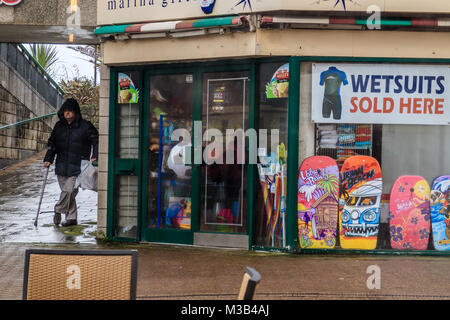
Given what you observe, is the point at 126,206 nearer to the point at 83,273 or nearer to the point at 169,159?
the point at 169,159

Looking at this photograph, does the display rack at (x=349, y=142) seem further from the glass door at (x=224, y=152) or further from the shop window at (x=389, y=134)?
the glass door at (x=224, y=152)

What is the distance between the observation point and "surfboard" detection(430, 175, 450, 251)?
811 cm

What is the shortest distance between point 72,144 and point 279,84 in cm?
360

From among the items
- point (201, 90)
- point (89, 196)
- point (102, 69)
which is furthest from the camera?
point (89, 196)

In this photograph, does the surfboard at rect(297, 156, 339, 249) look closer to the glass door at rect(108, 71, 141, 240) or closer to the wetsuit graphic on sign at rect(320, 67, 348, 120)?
the wetsuit graphic on sign at rect(320, 67, 348, 120)

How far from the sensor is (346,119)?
812cm

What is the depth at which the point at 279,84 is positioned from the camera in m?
8.23

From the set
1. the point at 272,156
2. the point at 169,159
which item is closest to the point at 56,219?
the point at 169,159

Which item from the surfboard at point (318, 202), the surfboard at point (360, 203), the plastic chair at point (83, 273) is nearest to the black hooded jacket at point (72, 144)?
the surfboard at point (318, 202)

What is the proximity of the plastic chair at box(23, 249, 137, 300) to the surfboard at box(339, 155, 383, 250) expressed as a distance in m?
5.23

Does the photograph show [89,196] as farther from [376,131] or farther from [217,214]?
[376,131]

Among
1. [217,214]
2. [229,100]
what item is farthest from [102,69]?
[217,214]

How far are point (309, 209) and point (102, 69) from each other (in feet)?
12.0
